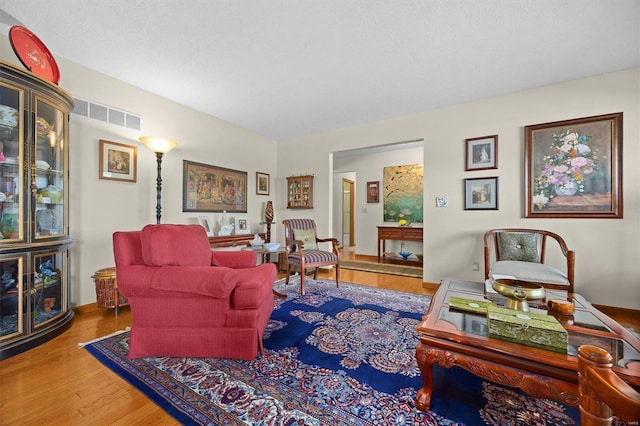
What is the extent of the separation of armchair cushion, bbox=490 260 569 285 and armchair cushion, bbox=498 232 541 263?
158 millimetres

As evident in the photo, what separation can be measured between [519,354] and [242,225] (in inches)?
152

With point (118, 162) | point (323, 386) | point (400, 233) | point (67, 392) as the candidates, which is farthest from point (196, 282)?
point (400, 233)

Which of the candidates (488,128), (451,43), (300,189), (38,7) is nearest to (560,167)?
(488,128)

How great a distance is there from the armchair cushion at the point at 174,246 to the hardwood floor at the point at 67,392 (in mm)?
740

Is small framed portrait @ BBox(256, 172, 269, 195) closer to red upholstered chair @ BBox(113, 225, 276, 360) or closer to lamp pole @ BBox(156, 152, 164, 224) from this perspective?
lamp pole @ BBox(156, 152, 164, 224)

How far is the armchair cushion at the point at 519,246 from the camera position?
287 centimetres

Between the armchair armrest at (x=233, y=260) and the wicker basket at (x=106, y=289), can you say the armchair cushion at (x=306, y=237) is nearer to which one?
the armchair armrest at (x=233, y=260)

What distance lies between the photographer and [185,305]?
1.71m

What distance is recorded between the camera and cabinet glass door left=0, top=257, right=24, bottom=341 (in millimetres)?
1902

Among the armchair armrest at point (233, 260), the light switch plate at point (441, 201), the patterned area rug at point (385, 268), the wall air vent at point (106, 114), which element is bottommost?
the patterned area rug at point (385, 268)

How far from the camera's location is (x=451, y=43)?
2.25 metres

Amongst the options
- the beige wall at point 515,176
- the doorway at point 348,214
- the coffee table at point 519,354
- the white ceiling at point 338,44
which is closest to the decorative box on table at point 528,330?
the coffee table at point 519,354

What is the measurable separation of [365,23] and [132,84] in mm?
2706

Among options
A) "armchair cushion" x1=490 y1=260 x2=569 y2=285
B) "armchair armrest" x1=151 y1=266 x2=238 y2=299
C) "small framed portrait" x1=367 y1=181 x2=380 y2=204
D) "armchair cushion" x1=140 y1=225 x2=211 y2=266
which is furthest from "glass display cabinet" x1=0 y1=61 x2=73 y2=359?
"small framed portrait" x1=367 y1=181 x2=380 y2=204
